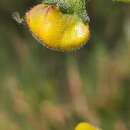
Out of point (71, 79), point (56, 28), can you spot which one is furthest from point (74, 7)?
point (71, 79)

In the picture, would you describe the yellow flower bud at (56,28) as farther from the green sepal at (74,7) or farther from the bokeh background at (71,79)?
the bokeh background at (71,79)

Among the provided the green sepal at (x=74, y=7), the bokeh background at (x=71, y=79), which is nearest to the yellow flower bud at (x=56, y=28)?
the green sepal at (x=74, y=7)

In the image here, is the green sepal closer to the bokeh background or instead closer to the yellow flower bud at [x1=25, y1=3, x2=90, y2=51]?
the yellow flower bud at [x1=25, y1=3, x2=90, y2=51]

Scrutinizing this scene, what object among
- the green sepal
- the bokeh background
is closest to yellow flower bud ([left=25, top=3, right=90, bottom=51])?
the green sepal

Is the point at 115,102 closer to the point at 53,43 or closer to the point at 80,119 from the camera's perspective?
the point at 80,119

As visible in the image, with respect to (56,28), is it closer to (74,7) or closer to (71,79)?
(74,7)

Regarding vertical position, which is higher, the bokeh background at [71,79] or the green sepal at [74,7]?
the green sepal at [74,7]

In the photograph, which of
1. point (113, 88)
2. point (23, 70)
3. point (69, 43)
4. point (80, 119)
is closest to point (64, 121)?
point (80, 119)

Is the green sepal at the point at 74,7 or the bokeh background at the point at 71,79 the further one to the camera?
the bokeh background at the point at 71,79
